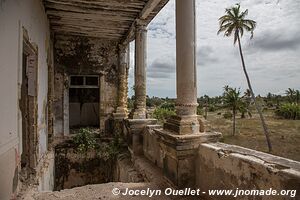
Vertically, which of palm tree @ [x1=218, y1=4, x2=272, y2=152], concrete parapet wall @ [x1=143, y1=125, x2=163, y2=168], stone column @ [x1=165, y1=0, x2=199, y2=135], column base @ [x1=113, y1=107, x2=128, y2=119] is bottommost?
concrete parapet wall @ [x1=143, y1=125, x2=163, y2=168]

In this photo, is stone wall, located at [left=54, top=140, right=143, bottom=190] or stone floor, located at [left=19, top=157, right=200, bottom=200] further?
stone wall, located at [left=54, top=140, right=143, bottom=190]

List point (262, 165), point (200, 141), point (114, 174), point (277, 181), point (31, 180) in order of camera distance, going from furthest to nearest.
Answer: point (114, 174) → point (31, 180) → point (200, 141) → point (262, 165) → point (277, 181)

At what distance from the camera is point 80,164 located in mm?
7613

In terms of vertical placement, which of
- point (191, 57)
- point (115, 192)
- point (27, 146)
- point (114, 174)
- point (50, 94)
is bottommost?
point (114, 174)

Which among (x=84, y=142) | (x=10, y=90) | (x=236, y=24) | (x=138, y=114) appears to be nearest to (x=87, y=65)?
(x=84, y=142)

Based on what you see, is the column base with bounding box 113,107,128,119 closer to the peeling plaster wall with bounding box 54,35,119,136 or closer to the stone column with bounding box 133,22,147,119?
the peeling plaster wall with bounding box 54,35,119,136

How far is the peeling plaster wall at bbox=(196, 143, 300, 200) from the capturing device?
6.73 ft

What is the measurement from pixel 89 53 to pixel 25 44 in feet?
18.5

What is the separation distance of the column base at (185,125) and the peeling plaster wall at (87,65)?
21.5 ft

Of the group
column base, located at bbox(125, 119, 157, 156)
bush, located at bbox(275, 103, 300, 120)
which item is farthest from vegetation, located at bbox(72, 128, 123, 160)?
bush, located at bbox(275, 103, 300, 120)

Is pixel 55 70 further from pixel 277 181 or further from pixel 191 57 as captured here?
pixel 277 181

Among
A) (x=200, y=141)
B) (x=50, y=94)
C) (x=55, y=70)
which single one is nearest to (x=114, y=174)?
(x=50, y=94)

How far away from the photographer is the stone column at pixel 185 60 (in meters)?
3.90

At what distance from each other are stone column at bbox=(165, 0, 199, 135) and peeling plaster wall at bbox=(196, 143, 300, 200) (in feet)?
2.53
